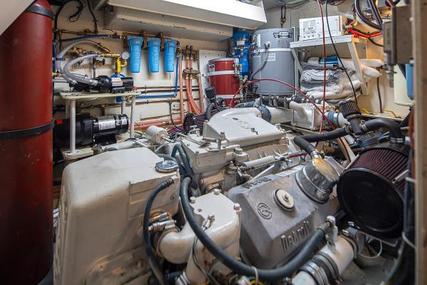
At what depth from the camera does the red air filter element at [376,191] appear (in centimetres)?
108

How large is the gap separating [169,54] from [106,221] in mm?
2835

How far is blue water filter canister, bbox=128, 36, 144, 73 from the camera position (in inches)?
120

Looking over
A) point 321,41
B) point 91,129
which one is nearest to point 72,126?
point 91,129

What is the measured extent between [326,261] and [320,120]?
1712mm

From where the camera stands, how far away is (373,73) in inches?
104

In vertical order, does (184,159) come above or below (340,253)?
above

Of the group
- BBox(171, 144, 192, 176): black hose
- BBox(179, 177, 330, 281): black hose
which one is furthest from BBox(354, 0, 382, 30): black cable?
BBox(171, 144, 192, 176): black hose

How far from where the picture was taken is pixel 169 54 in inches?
135

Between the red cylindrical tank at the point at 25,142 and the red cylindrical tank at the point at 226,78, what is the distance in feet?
8.06

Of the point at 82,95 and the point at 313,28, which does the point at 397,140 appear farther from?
the point at 82,95

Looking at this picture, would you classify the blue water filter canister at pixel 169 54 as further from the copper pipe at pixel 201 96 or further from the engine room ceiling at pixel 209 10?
the copper pipe at pixel 201 96

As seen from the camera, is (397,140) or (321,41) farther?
(321,41)

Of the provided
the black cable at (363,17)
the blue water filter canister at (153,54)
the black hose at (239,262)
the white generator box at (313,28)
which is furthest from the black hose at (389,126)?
the blue water filter canister at (153,54)

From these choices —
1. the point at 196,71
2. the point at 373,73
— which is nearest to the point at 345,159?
the point at 373,73
